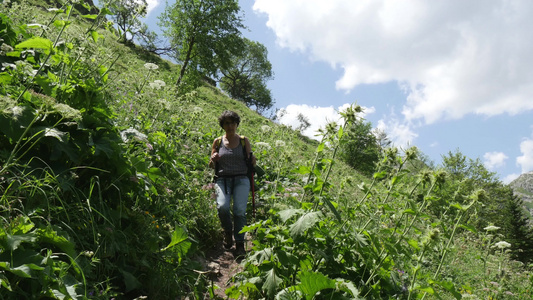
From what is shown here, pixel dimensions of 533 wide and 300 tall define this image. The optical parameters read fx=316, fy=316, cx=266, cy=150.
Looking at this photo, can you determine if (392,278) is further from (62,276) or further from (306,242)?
(62,276)

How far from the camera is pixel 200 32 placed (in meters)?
25.6

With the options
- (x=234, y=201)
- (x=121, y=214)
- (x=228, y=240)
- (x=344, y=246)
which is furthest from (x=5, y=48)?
(x=228, y=240)

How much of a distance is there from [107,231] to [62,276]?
2.61 feet

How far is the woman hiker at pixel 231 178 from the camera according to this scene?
4906mm

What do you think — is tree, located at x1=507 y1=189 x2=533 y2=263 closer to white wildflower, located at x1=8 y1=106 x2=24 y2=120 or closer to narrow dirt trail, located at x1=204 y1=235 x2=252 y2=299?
narrow dirt trail, located at x1=204 y1=235 x2=252 y2=299

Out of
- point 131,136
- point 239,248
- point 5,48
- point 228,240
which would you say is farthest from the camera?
point 228,240

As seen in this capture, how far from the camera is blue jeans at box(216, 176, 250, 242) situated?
489 cm

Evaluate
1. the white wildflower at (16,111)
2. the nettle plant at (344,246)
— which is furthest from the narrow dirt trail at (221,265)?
the white wildflower at (16,111)

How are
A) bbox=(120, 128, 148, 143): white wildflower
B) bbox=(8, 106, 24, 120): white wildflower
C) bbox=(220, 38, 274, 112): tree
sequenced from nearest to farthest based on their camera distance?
bbox=(8, 106, 24, 120): white wildflower
bbox=(120, 128, 148, 143): white wildflower
bbox=(220, 38, 274, 112): tree

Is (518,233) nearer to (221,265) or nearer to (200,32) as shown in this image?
(221,265)

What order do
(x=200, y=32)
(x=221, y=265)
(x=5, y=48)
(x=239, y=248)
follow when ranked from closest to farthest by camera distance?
1. (x=5, y=48)
2. (x=221, y=265)
3. (x=239, y=248)
4. (x=200, y=32)

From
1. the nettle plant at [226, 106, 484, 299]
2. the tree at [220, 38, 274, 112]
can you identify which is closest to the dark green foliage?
the nettle plant at [226, 106, 484, 299]

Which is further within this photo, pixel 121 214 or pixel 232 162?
pixel 232 162

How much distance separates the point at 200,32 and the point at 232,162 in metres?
23.1
